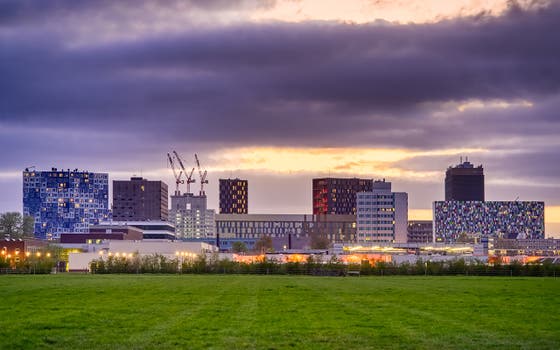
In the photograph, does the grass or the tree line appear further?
the tree line

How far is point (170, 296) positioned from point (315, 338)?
2612 centimetres

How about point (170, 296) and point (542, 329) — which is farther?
point (170, 296)

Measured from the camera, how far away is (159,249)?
19338cm

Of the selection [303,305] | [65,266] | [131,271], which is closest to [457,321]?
[303,305]

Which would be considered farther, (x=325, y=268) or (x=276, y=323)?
(x=325, y=268)

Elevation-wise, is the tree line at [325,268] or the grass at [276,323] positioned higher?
the grass at [276,323]

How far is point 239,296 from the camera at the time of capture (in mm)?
55531

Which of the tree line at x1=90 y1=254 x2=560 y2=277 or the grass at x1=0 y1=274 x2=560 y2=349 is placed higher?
the grass at x1=0 y1=274 x2=560 y2=349

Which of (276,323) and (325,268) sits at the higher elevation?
(276,323)

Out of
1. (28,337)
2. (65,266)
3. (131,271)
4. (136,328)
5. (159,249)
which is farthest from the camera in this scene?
(159,249)

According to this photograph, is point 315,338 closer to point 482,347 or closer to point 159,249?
point 482,347

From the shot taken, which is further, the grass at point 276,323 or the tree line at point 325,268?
the tree line at point 325,268

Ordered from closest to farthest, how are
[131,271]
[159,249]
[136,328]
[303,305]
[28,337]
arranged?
[28,337], [136,328], [303,305], [131,271], [159,249]

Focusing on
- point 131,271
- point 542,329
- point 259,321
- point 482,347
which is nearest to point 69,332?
point 259,321
